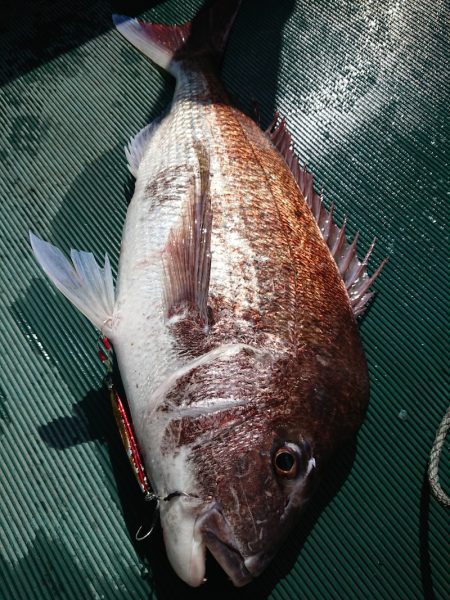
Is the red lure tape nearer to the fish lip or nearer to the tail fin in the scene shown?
the fish lip

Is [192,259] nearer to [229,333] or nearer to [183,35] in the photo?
[229,333]

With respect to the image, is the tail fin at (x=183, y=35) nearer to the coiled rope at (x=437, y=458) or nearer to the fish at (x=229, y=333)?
the fish at (x=229, y=333)

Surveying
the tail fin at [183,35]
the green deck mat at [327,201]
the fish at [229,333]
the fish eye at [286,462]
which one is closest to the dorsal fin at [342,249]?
the fish at [229,333]

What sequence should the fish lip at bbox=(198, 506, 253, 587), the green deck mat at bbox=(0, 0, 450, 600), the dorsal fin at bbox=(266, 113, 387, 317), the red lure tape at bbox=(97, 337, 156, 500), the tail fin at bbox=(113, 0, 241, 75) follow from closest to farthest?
the fish lip at bbox=(198, 506, 253, 587) → the red lure tape at bbox=(97, 337, 156, 500) → the green deck mat at bbox=(0, 0, 450, 600) → the dorsal fin at bbox=(266, 113, 387, 317) → the tail fin at bbox=(113, 0, 241, 75)

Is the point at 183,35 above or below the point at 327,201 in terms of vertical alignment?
above

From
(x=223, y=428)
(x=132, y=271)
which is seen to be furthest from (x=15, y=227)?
(x=223, y=428)

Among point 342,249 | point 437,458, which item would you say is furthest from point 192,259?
point 437,458

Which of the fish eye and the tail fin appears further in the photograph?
the tail fin

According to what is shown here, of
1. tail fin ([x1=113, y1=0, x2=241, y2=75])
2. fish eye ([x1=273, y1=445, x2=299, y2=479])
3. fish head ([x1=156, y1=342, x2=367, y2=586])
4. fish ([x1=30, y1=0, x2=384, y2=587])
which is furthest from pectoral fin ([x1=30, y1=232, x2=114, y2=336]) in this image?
tail fin ([x1=113, y1=0, x2=241, y2=75])
